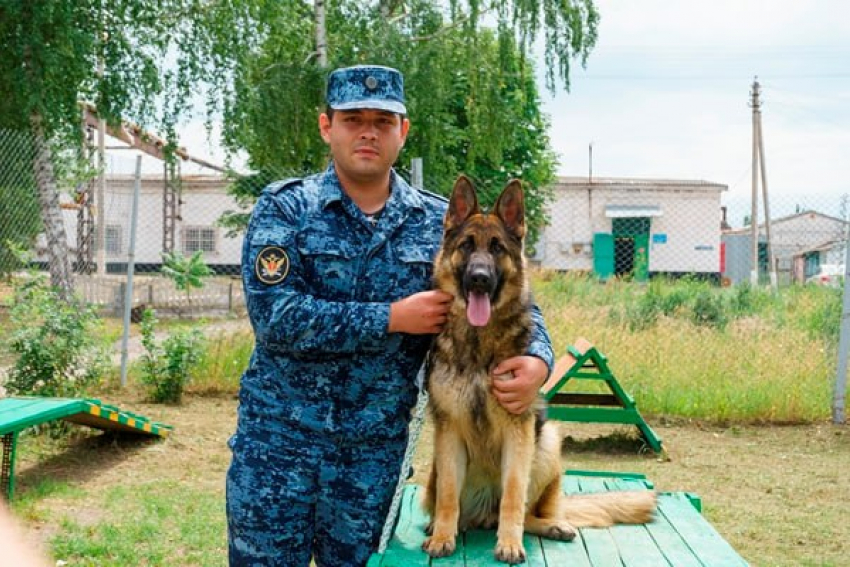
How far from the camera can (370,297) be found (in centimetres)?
313

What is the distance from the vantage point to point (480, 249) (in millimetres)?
3074

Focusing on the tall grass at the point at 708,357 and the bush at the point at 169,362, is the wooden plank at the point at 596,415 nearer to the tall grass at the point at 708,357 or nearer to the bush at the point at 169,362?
the tall grass at the point at 708,357

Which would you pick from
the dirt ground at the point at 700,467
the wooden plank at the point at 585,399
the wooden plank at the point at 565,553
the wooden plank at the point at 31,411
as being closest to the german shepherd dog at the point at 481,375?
the wooden plank at the point at 565,553

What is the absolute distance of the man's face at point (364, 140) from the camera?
305cm

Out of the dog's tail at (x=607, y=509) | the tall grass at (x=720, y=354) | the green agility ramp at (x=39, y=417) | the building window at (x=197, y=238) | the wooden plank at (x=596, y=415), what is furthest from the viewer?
the building window at (x=197, y=238)

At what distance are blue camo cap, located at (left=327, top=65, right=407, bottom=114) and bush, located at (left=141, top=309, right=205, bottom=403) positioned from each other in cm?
706

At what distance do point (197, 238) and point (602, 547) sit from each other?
86.9 feet

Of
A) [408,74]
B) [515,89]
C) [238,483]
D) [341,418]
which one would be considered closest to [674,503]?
[341,418]

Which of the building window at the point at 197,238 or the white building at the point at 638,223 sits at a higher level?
the white building at the point at 638,223

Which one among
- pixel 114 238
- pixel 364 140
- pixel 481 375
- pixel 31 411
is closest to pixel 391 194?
pixel 364 140

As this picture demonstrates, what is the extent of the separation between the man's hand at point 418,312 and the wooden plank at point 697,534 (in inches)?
50.7

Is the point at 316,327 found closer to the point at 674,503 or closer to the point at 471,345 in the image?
the point at 471,345

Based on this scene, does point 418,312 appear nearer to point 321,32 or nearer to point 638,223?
point 321,32

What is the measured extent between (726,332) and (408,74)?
5.45m
